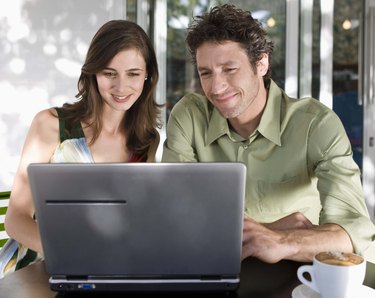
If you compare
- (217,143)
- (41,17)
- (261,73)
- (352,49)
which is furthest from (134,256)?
(352,49)

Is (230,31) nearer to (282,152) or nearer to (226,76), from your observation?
(226,76)

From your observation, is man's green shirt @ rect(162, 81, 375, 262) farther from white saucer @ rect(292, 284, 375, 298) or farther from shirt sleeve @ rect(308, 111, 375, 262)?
white saucer @ rect(292, 284, 375, 298)

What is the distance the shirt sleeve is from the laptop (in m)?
0.47

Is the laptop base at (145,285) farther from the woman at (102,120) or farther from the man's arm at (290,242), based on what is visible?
the woman at (102,120)

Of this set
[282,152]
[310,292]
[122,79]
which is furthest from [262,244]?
[122,79]

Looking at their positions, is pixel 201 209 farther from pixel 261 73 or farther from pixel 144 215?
pixel 261 73

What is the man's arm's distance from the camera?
4.24 feet

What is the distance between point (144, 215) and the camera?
3.43ft

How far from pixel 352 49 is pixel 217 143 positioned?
2.81 m

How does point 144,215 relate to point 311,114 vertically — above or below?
below

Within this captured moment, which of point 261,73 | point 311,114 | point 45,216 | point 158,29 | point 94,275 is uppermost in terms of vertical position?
point 158,29

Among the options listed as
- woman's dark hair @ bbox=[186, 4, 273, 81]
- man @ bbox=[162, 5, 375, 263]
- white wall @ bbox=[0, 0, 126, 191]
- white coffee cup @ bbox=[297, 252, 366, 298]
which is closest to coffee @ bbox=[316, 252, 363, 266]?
white coffee cup @ bbox=[297, 252, 366, 298]

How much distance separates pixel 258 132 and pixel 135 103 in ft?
1.97

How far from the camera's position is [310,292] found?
3.58ft
